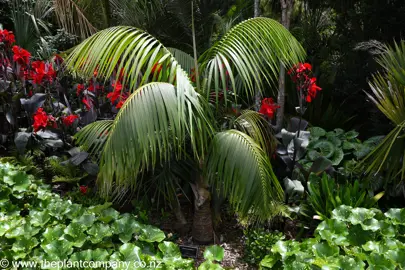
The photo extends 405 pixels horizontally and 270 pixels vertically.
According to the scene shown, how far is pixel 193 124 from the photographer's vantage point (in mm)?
2672

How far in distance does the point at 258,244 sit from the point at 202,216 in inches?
16.9

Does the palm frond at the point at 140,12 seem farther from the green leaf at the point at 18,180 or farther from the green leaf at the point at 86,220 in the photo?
the green leaf at the point at 86,220

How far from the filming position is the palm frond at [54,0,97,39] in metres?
5.52

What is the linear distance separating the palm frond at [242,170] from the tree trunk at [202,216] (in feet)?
0.93

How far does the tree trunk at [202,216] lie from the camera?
291 centimetres

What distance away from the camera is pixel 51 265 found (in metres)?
2.19

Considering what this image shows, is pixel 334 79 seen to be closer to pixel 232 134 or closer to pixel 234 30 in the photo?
pixel 234 30

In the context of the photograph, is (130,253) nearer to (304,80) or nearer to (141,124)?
(141,124)

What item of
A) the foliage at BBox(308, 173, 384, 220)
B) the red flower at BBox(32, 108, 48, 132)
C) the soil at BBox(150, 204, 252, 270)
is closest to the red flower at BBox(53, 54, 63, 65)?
the red flower at BBox(32, 108, 48, 132)

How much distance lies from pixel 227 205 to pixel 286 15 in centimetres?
181

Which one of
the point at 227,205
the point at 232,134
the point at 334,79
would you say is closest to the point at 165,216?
the point at 227,205

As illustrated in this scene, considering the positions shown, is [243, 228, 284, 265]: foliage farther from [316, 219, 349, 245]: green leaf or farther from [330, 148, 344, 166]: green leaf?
[330, 148, 344, 166]: green leaf

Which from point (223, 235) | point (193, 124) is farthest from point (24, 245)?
point (223, 235)

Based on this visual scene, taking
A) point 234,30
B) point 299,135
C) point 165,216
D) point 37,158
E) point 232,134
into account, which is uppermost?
point 234,30
